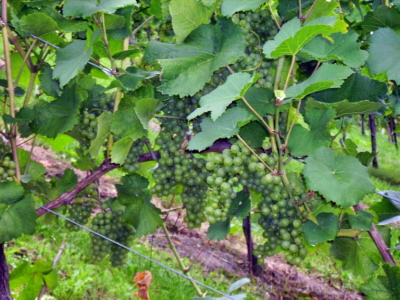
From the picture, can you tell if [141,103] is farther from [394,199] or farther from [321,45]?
[394,199]

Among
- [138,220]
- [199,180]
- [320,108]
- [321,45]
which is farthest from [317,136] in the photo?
[138,220]

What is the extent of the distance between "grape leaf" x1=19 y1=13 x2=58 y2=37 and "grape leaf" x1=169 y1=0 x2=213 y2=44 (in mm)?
526

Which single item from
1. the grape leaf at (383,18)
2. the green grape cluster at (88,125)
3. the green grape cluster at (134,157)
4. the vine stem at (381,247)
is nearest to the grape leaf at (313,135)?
the vine stem at (381,247)

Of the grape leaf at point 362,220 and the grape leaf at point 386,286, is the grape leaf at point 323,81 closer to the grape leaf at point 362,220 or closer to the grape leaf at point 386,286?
the grape leaf at point 362,220

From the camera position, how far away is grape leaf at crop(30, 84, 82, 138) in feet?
5.10

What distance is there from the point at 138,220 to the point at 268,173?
2.13 feet

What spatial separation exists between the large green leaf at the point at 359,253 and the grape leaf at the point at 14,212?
3.55 feet

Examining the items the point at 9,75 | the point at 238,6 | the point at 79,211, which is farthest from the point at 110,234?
the point at 238,6

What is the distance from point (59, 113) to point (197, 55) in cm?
65

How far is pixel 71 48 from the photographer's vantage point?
1.42m

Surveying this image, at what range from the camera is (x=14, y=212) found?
1.52 metres

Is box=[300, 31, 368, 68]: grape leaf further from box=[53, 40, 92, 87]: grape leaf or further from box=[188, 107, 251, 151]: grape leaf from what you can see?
box=[53, 40, 92, 87]: grape leaf

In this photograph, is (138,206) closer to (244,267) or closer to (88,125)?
(88,125)

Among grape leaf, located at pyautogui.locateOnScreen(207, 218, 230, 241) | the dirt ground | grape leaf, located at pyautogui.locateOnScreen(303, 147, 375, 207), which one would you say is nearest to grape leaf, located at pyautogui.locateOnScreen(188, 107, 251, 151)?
grape leaf, located at pyautogui.locateOnScreen(303, 147, 375, 207)
